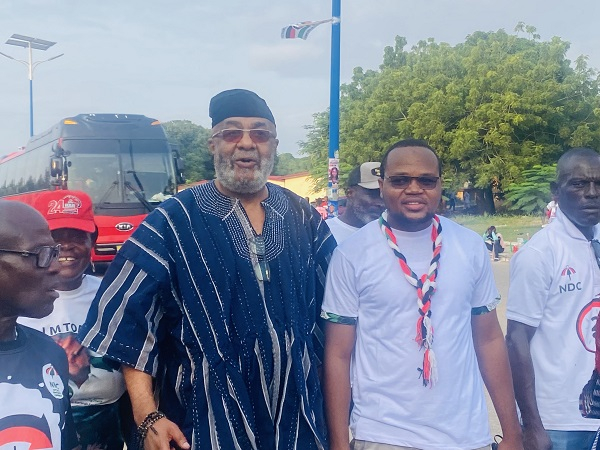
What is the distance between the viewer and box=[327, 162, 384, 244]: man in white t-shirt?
4922 mm

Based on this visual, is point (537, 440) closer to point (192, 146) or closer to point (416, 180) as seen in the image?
point (416, 180)

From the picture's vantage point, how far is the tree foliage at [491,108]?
32281 mm

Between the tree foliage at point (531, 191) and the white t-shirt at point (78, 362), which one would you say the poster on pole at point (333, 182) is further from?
the tree foliage at point (531, 191)

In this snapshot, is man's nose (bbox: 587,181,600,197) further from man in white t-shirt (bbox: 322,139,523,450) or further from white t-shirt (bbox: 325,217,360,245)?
white t-shirt (bbox: 325,217,360,245)

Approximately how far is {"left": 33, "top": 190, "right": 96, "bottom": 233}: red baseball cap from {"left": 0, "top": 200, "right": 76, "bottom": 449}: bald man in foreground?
66 centimetres

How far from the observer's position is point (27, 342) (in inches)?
81.7

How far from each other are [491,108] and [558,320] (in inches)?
1229

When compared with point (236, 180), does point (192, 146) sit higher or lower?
higher

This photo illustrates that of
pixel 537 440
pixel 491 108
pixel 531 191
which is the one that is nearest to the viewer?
pixel 537 440

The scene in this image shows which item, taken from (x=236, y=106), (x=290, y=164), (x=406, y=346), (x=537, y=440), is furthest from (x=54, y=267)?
(x=290, y=164)

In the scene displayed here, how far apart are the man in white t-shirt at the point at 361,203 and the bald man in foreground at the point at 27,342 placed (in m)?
2.94

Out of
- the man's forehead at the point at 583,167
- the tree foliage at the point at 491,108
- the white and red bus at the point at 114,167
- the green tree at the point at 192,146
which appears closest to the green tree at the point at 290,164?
the green tree at the point at 192,146

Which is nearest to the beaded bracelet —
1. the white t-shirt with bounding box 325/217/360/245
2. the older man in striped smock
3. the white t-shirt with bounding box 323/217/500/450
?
the older man in striped smock

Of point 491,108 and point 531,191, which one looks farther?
point 491,108
